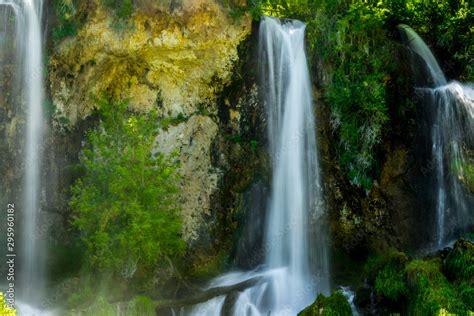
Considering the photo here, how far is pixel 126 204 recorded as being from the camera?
41.2ft

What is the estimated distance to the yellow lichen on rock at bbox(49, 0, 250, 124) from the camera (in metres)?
14.5

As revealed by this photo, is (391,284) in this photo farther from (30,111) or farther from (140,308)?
(30,111)

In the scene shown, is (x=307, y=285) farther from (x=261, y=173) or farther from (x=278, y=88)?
(x=278, y=88)

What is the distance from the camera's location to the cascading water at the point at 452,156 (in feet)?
46.1

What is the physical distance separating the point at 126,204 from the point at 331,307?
15.1 ft

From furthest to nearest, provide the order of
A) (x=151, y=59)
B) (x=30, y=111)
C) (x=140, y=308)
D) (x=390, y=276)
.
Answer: (x=30, y=111), (x=151, y=59), (x=140, y=308), (x=390, y=276)

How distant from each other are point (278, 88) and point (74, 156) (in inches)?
210

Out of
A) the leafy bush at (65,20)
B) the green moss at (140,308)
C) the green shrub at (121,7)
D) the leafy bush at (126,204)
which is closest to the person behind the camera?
the green moss at (140,308)

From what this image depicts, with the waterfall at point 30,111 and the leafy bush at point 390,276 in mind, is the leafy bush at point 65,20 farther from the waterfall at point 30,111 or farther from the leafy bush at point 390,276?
the leafy bush at point 390,276

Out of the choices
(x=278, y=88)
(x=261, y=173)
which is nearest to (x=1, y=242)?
(x=261, y=173)

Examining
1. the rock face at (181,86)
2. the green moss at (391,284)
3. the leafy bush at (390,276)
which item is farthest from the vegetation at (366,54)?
the green moss at (391,284)

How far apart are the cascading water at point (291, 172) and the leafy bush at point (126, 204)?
1925 mm

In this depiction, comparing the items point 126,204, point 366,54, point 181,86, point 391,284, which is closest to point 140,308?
point 126,204

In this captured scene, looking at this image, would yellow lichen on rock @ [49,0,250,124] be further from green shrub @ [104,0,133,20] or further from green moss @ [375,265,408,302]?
green moss @ [375,265,408,302]
